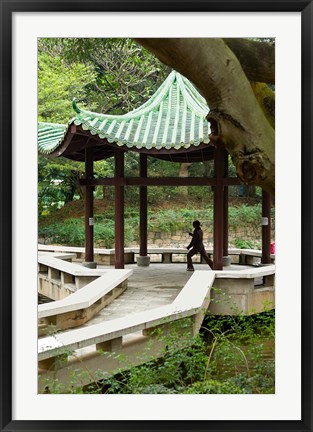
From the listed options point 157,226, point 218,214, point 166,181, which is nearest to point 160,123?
point 166,181

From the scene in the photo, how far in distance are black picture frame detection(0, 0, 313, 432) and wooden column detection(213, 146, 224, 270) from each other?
245 inches

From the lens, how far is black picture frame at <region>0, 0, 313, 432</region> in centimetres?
257

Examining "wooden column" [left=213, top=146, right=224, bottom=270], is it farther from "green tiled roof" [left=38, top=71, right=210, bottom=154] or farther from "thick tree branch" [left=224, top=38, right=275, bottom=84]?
"thick tree branch" [left=224, top=38, right=275, bottom=84]

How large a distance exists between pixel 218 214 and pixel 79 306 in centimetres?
384

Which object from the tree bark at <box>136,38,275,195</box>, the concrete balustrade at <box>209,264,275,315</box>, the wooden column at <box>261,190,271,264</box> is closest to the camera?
the tree bark at <box>136,38,275,195</box>

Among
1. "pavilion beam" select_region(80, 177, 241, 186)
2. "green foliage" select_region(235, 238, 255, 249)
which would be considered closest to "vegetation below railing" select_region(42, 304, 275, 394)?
"pavilion beam" select_region(80, 177, 241, 186)

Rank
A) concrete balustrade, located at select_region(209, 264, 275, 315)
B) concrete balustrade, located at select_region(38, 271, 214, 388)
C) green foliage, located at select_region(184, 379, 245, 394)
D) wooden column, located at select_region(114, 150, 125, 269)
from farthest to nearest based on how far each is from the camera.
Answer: wooden column, located at select_region(114, 150, 125, 269) < concrete balustrade, located at select_region(209, 264, 275, 315) < concrete balustrade, located at select_region(38, 271, 214, 388) < green foliage, located at select_region(184, 379, 245, 394)

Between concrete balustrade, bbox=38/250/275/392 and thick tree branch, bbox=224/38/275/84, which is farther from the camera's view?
concrete balustrade, bbox=38/250/275/392

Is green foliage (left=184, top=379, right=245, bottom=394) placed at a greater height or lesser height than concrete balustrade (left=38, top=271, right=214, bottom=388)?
lesser
